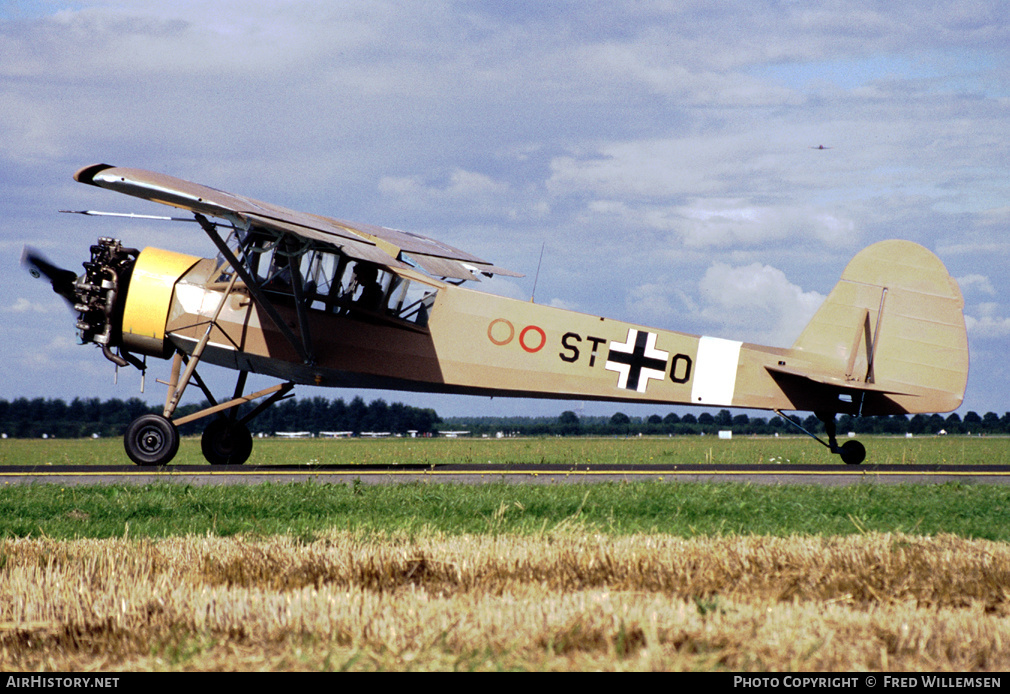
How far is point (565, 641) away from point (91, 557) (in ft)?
13.9

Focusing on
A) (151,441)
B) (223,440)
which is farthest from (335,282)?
(151,441)

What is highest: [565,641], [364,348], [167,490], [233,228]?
[233,228]

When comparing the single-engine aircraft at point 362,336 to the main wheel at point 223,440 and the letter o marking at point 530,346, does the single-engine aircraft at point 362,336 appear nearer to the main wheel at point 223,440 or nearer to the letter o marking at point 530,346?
the letter o marking at point 530,346

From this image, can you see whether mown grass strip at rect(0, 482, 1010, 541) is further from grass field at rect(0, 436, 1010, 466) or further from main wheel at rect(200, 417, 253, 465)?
grass field at rect(0, 436, 1010, 466)

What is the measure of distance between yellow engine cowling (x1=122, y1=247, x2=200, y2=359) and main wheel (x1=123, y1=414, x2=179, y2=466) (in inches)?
57.3

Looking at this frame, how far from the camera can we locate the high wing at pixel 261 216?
13.0 meters

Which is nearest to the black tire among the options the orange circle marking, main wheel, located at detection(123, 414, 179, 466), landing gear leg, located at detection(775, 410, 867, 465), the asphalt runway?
landing gear leg, located at detection(775, 410, 867, 465)

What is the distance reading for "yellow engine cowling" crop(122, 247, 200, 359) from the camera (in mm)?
15828

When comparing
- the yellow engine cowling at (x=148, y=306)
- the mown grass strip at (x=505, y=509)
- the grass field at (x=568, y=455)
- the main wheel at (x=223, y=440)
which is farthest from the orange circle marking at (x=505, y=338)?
the yellow engine cowling at (x=148, y=306)

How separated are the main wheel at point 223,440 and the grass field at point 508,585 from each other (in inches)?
266

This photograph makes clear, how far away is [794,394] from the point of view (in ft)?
54.9
